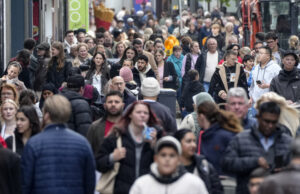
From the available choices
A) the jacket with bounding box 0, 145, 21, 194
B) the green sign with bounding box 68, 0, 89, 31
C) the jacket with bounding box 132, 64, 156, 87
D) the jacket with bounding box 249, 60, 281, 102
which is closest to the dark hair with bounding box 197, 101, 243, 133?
the jacket with bounding box 0, 145, 21, 194

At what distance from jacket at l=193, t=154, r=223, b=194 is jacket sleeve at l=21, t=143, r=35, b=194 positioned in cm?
139

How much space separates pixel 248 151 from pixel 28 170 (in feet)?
6.11

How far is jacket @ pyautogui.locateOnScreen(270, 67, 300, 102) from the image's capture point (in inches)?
554

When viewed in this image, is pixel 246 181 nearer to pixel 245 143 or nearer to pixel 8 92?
pixel 245 143

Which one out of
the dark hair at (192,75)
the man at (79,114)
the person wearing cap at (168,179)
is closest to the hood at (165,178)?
the person wearing cap at (168,179)

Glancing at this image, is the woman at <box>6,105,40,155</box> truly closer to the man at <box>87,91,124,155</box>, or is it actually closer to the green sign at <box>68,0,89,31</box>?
the man at <box>87,91,124,155</box>

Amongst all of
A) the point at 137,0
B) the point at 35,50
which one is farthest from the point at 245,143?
the point at 137,0

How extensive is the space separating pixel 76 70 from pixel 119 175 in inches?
269

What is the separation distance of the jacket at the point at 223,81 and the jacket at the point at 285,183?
31.3ft

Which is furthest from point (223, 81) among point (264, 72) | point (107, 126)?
point (107, 126)

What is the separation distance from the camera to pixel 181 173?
7973mm

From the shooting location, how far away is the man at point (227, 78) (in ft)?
54.4

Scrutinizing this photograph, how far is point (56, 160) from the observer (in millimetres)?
8680

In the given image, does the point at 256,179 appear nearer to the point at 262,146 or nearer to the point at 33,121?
the point at 262,146
